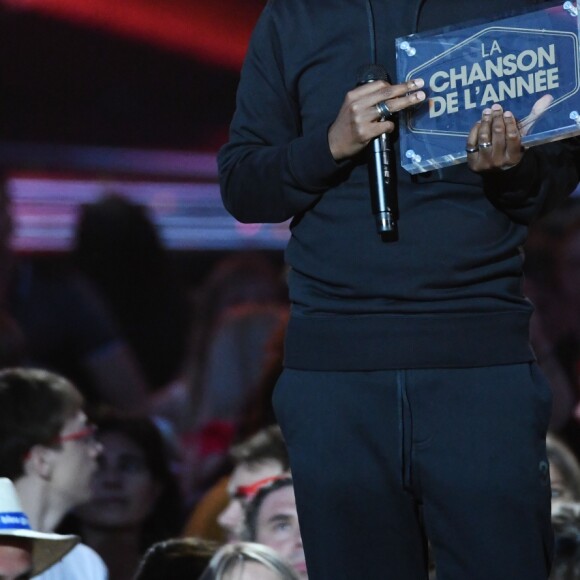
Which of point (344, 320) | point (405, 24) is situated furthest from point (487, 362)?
point (405, 24)

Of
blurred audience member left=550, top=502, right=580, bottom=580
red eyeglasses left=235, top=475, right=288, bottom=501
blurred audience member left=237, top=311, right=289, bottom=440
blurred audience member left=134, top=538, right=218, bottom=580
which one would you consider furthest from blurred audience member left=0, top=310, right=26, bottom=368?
blurred audience member left=550, top=502, right=580, bottom=580

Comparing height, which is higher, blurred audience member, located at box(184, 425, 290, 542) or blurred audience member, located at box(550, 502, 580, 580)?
blurred audience member, located at box(184, 425, 290, 542)

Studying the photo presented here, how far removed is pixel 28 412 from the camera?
10.1 feet

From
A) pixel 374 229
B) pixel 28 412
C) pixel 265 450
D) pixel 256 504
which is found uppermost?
pixel 374 229

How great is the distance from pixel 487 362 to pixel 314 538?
31cm

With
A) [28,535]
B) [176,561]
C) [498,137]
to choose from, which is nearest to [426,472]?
[498,137]

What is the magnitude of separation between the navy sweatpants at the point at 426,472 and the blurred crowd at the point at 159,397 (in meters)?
1.10

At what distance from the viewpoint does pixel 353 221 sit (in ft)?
5.10

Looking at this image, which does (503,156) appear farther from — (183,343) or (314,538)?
(183,343)

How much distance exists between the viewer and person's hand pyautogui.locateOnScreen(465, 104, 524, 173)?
1.43 metres

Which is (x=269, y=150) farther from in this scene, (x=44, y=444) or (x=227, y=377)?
(x=227, y=377)

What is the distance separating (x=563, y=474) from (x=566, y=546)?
411 millimetres

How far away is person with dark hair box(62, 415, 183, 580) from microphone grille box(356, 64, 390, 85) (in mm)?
2307

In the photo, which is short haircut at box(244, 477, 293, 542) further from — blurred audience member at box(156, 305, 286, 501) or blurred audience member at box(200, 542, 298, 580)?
blurred audience member at box(156, 305, 286, 501)
